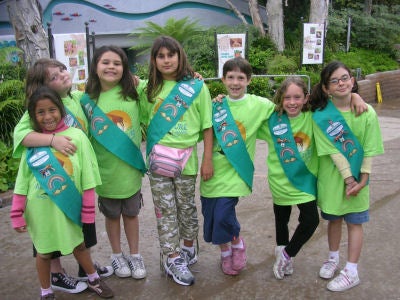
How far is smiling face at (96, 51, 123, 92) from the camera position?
3.03m

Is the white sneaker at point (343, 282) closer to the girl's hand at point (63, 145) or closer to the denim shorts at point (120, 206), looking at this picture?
the denim shorts at point (120, 206)

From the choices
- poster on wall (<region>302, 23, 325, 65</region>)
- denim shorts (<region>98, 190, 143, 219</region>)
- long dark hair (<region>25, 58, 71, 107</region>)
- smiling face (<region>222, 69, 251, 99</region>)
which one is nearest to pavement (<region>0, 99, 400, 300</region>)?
denim shorts (<region>98, 190, 143, 219</region>)

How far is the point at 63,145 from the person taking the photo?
269cm

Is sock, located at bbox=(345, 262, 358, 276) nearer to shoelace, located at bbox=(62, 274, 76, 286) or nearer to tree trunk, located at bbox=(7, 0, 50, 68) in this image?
shoelace, located at bbox=(62, 274, 76, 286)

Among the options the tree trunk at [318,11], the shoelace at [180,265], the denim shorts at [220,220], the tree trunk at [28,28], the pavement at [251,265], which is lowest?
the pavement at [251,265]

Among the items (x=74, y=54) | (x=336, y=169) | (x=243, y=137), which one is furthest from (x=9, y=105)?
(x=336, y=169)

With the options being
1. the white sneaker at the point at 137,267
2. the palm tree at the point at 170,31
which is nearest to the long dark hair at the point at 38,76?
the white sneaker at the point at 137,267

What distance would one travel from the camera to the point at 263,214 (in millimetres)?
4410

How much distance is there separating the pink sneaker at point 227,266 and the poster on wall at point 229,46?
699cm

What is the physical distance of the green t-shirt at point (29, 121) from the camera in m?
2.74

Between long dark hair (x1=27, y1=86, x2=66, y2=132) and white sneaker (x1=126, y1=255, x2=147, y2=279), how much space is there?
1196 mm

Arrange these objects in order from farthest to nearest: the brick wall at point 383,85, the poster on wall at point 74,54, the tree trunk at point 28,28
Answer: the brick wall at point 383,85 → the poster on wall at point 74,54 → the tree trunk at point 28,28

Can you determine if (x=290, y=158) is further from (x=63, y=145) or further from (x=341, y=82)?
(x=63, y=145)

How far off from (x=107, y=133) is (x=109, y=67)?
0.44 m
